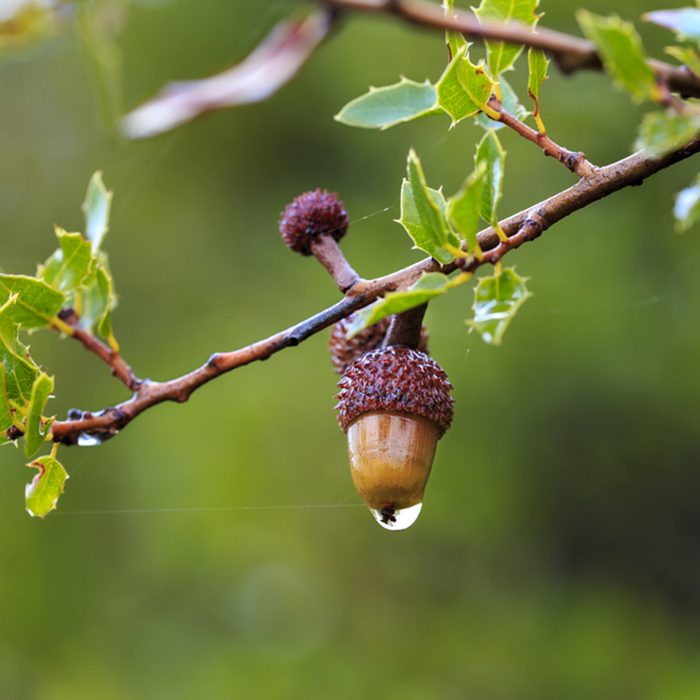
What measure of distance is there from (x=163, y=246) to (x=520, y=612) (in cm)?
234

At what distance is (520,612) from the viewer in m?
3.26

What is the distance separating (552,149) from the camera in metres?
0.70

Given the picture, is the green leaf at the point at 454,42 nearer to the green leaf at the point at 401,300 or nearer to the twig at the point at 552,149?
the twig at the point at 552,149

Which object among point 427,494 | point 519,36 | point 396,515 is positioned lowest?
point 427,494

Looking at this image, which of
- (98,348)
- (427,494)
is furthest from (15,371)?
(427,494)

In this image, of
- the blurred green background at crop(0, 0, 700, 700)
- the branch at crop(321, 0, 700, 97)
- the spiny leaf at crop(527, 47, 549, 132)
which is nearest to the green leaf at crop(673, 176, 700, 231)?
the branch at crop(321, 0, 700, 97)

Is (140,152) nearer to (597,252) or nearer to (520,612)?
(597,252)

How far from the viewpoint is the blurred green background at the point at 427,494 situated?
120 inches

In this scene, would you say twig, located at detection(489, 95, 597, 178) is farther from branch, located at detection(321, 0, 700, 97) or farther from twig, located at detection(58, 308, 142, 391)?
twig, located at detection(58, 308, 142, 391)

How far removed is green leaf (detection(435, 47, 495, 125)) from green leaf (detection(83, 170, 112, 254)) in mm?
427

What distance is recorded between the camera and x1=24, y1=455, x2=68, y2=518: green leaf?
Answer: 29.5 inches

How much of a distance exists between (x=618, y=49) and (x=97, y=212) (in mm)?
697

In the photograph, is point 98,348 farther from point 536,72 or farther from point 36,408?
point 536,72

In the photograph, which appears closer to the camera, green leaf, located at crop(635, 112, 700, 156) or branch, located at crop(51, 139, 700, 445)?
green leaf, located at crop(635, 112, 700, 156)
